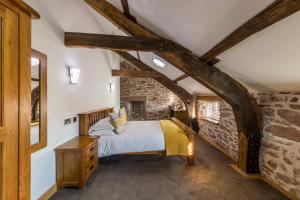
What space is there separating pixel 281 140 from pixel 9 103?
3.24 m

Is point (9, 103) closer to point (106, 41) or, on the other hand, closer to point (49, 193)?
point (49, 193)

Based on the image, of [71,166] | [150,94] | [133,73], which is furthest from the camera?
[150,94]

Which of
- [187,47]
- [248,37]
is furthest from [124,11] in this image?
[248,37]

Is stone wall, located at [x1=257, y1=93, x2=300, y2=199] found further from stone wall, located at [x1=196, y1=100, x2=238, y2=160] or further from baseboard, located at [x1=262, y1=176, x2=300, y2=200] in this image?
stone wall, located at [x1=196, y1=100, x2=238, y2=160]

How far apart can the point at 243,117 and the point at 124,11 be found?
2.74m

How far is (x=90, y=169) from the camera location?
2.91 metres

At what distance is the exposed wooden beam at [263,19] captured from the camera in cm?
129

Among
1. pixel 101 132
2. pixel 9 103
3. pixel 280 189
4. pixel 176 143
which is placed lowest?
pixel 280 189

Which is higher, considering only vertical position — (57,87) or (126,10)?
(126,10)

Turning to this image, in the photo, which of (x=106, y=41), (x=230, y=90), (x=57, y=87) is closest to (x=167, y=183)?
(x=230, y=90)

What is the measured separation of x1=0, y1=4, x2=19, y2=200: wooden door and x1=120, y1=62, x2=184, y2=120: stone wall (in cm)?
684

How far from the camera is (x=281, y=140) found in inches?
104

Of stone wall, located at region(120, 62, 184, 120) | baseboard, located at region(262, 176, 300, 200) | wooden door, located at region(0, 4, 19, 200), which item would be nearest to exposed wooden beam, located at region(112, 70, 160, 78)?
stone wall, located at region(120, 62, 184, 120)

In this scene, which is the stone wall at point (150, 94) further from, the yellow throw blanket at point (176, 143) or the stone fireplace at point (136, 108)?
the yellow throw blanket at point (176, 143)
